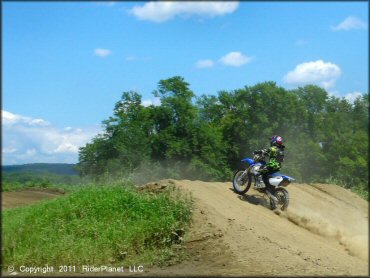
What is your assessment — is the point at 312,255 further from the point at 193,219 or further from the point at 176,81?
the point at 176,81

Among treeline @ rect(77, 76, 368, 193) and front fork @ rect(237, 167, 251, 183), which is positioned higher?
treeline @ rect(77, 76, 368, 193)

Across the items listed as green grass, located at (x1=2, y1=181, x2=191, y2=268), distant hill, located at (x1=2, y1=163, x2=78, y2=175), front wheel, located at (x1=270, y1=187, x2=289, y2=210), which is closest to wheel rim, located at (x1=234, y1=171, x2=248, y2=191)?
front wheel, located at (x1=270, y1=187, x2=289, y2=210)

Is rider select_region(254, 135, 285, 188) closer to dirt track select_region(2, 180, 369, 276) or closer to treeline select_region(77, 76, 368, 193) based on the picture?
dirt track select_region(2, 180, 369, 276)

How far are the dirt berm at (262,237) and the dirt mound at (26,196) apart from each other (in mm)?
9229

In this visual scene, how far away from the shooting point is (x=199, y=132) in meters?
26.5

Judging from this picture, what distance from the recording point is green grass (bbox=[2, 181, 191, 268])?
9.45 m

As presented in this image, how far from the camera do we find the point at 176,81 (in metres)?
26.6

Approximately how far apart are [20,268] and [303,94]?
16102mm

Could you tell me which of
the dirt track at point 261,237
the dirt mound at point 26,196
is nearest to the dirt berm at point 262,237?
the dirt track at point 261,237

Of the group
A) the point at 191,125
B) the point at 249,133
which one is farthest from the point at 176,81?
the point at 249,133

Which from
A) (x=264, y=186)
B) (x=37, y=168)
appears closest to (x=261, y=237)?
(x=264, y=186)

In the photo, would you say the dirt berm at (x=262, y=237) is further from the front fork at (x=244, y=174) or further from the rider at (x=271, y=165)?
the front fork at (x=244, y=174)

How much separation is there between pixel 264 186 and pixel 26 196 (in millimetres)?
12715

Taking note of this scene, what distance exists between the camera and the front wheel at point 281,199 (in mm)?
11875
